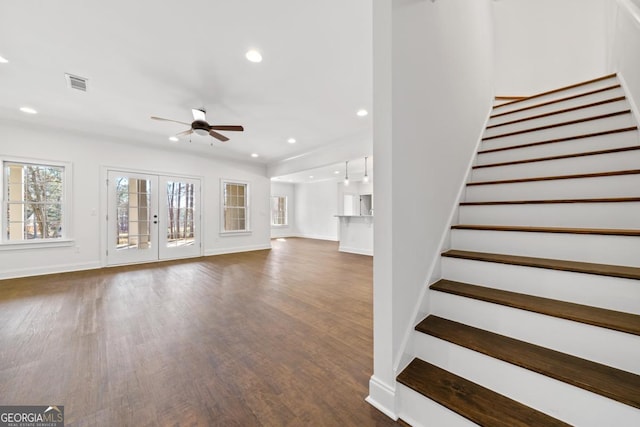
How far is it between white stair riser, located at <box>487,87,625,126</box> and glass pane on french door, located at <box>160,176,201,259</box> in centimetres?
639

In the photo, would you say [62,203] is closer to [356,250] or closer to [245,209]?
[245,209]

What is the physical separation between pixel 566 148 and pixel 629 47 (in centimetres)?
102

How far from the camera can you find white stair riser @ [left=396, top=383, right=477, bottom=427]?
3.31 ft

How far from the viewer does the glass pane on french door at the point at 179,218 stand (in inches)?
223

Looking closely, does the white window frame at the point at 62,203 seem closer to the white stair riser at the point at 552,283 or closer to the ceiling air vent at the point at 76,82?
the ceiling air vent at the point at 76,82

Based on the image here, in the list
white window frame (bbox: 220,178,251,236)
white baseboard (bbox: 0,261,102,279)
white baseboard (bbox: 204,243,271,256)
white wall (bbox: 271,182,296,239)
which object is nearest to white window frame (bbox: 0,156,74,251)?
white baseboard (bbox: 0,261,102,279)

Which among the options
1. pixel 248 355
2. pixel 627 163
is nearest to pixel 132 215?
pixel 248 355

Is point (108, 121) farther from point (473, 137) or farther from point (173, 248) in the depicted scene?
point (473, 137)

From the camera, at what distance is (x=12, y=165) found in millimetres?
4125

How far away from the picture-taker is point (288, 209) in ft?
36.6

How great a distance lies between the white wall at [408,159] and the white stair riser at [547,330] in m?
0.23

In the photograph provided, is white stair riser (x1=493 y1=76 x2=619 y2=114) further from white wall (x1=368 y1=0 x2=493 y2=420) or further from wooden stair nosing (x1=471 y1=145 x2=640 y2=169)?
white wall (x1=368 y1=0 x2=493 y2=420)

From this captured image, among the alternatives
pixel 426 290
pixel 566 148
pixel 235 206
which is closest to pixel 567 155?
pixel 566 148

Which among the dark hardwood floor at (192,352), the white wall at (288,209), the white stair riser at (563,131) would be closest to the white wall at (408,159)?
the dark hardwood floor at (192,352)
